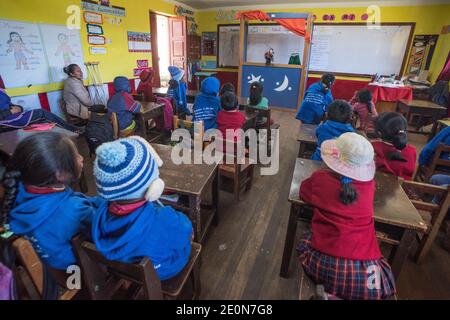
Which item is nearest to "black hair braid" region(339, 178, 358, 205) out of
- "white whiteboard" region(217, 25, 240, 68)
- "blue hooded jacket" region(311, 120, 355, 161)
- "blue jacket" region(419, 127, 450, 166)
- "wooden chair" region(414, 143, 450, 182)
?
"blue hooded jacket" region(311, 120, 355, 161)

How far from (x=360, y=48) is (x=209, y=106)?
4.71 m

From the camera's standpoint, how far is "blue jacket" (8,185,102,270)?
2.75 ft

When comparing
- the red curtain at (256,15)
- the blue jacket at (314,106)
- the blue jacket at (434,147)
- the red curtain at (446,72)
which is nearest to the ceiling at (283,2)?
the red curtain at (256,15)

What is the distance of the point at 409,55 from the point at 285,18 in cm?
275

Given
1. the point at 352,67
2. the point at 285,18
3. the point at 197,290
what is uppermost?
the point at 285,18

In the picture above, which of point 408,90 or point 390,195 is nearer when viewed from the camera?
point 390,195

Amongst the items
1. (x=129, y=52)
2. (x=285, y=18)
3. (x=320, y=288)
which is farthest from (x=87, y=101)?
(x=285, y=18)

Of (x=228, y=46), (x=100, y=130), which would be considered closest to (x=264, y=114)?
(x=100, y=130)

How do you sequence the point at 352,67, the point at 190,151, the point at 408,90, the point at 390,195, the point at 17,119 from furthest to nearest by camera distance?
1. the point at 352,67
2. the point at 408,90
3. the point at 17,119
4. the point at 190,151
5. the point at 390,195

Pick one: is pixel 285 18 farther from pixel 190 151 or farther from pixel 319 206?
pixel 319 206

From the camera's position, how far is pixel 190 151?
173 centimetres

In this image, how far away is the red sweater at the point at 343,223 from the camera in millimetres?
973

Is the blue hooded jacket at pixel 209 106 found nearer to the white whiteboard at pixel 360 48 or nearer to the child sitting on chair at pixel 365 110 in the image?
the child sitting on chair at pixel 365 110

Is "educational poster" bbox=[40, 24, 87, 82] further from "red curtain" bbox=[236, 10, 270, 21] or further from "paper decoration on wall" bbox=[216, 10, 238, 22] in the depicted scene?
"paper decoration on wall" bbox=[216, 10, 238, 22]
